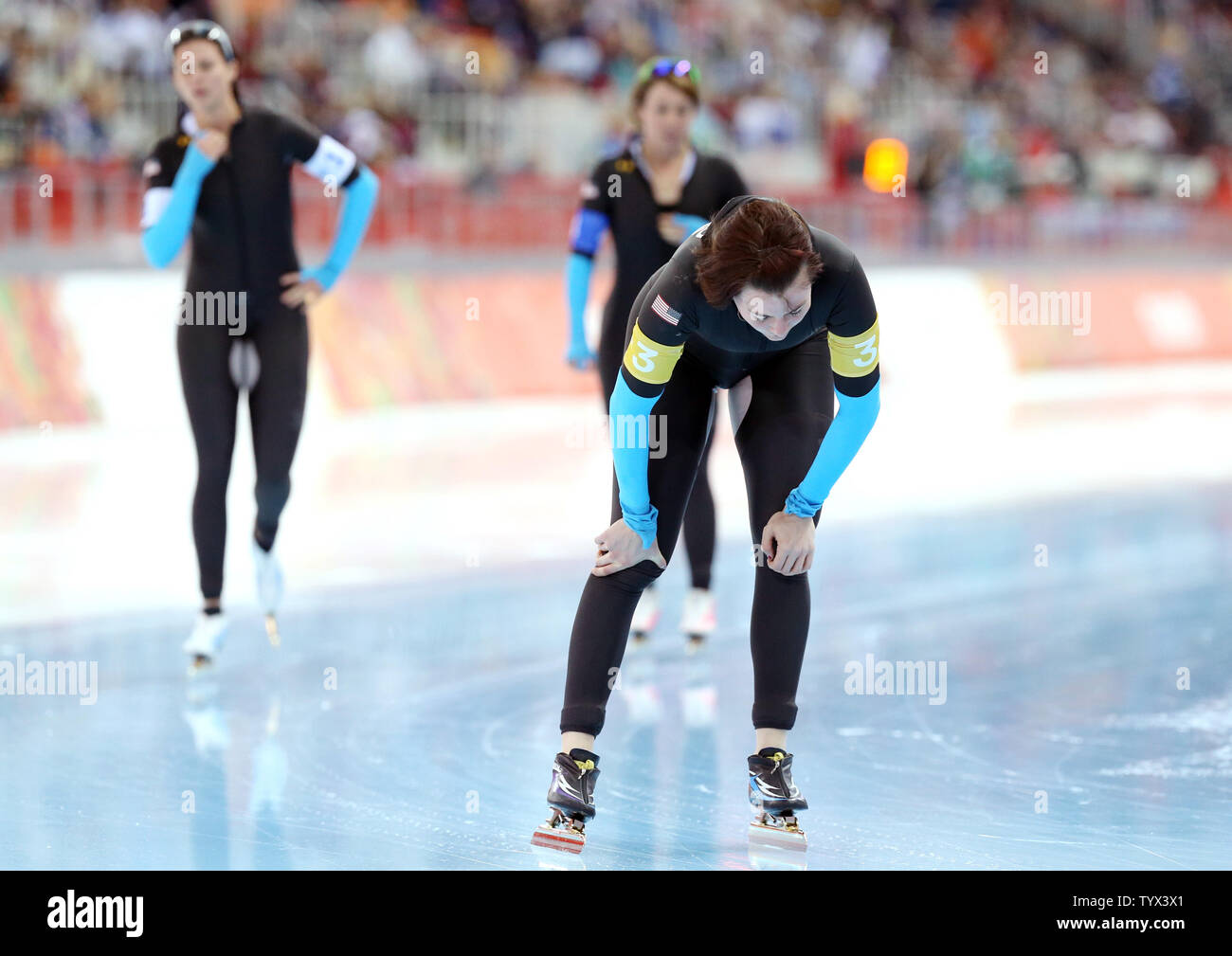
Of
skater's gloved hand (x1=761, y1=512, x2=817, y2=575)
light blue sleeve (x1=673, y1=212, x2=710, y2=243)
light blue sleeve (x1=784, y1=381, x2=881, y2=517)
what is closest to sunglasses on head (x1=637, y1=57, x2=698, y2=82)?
light blue sleeve (x1=673, y1=212, x2=710, y2=243)

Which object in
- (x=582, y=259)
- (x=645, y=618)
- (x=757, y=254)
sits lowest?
(x=645, y=618)

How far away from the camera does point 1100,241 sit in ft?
56.1

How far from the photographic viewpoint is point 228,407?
210 inches

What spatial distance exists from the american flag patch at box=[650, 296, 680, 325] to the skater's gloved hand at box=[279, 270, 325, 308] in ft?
7.37

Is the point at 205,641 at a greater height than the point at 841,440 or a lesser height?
lesser

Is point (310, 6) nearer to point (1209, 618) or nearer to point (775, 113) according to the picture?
point (775, 113)

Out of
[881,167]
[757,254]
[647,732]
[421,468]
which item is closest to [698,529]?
[647,732]

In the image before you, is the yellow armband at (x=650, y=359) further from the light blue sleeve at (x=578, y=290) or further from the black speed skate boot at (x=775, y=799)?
the light blue sleeve at (x=578, y=290)

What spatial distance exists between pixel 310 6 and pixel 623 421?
1099 centimetres

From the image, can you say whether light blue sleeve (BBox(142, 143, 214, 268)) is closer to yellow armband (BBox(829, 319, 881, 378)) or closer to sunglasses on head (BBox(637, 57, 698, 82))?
sunglasses on head (BBox(637, 57, 698, 82))

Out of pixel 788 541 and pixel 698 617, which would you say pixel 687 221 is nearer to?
pixel 698 617

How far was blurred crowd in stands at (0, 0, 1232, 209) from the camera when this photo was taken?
39.3ft

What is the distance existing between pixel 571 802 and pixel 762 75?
14.0 metres

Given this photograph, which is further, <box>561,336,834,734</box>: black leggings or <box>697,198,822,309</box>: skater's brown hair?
<box>561,336,834,734</box>: black leggings
